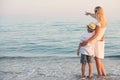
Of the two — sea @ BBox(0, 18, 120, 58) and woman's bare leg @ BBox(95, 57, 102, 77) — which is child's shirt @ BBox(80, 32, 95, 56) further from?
sea @ BBox(0, 18, 120, 58)

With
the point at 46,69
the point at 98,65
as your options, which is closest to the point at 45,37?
the point at 46,69

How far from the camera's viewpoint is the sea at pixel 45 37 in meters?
11.8

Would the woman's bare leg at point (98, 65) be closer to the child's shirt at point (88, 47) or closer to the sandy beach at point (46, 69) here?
the sandy beach at point (46, 69)

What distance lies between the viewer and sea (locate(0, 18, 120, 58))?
38.8 feet

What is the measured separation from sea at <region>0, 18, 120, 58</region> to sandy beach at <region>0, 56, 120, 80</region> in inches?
71.2

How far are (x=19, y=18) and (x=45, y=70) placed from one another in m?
11.0

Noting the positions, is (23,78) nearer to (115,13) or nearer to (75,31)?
(75,31)

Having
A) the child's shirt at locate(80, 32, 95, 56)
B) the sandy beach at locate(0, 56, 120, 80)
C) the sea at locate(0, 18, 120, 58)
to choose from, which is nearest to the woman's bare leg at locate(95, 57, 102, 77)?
the sandy beach at locate(0, 56, 120, 80)

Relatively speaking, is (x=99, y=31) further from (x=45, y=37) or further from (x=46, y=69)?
(x=45, y=37)

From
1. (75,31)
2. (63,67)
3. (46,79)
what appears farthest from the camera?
(75,31)

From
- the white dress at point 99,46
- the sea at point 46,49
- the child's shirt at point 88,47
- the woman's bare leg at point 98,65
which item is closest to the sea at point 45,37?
the sea at point 46,49

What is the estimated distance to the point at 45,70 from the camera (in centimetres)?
773

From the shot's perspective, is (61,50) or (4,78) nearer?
(4,78)

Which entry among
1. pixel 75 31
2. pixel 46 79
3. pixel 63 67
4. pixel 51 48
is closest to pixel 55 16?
pixel 75 31
